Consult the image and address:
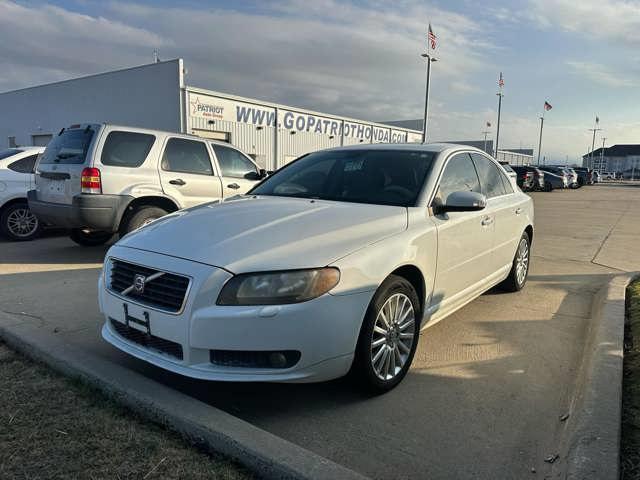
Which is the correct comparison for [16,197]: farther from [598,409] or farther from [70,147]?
[598,409]

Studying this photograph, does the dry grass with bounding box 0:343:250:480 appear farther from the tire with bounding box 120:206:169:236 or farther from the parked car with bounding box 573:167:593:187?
the parked car with bounding box 573:167:593:187

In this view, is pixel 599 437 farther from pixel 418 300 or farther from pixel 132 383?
pixel 132 383

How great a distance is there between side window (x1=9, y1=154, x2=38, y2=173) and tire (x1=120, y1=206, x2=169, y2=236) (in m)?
3.26

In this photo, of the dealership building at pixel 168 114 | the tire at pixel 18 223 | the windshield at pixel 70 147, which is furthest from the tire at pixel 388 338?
the dealership building at pixel 168 114

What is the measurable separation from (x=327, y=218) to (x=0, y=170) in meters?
7.47

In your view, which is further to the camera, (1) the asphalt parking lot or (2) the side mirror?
(2) the side mirror

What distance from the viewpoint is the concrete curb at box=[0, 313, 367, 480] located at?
2.21 m

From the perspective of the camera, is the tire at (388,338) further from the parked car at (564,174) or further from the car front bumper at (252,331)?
the parked car at (564,174)

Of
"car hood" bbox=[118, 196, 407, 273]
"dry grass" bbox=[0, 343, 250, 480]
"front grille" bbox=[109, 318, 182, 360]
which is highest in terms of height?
"car hood" bbox=[118, 196, 407, 273]

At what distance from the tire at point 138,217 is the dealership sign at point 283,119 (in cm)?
1311

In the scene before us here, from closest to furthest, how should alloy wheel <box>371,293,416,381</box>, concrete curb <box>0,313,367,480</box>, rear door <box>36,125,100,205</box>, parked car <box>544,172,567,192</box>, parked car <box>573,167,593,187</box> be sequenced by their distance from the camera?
concrete curb <box>0,313,367,480</box> < alloy wheel <box>371,293,416,381</box> < rear door <box>36,125,100,205</box> < parked car <box>544,172,567,192</box> < parked car <box>573,167,593,187</box>

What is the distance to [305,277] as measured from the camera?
2674 mm

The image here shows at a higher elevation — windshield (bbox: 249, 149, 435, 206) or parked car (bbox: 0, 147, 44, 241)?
windshield (bbox: 249, 149, 435, 206)

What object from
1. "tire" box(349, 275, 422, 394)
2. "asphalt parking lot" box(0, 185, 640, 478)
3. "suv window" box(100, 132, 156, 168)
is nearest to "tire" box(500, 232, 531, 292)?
"asphalt parking lot" box(0, 185, 640, 478)
